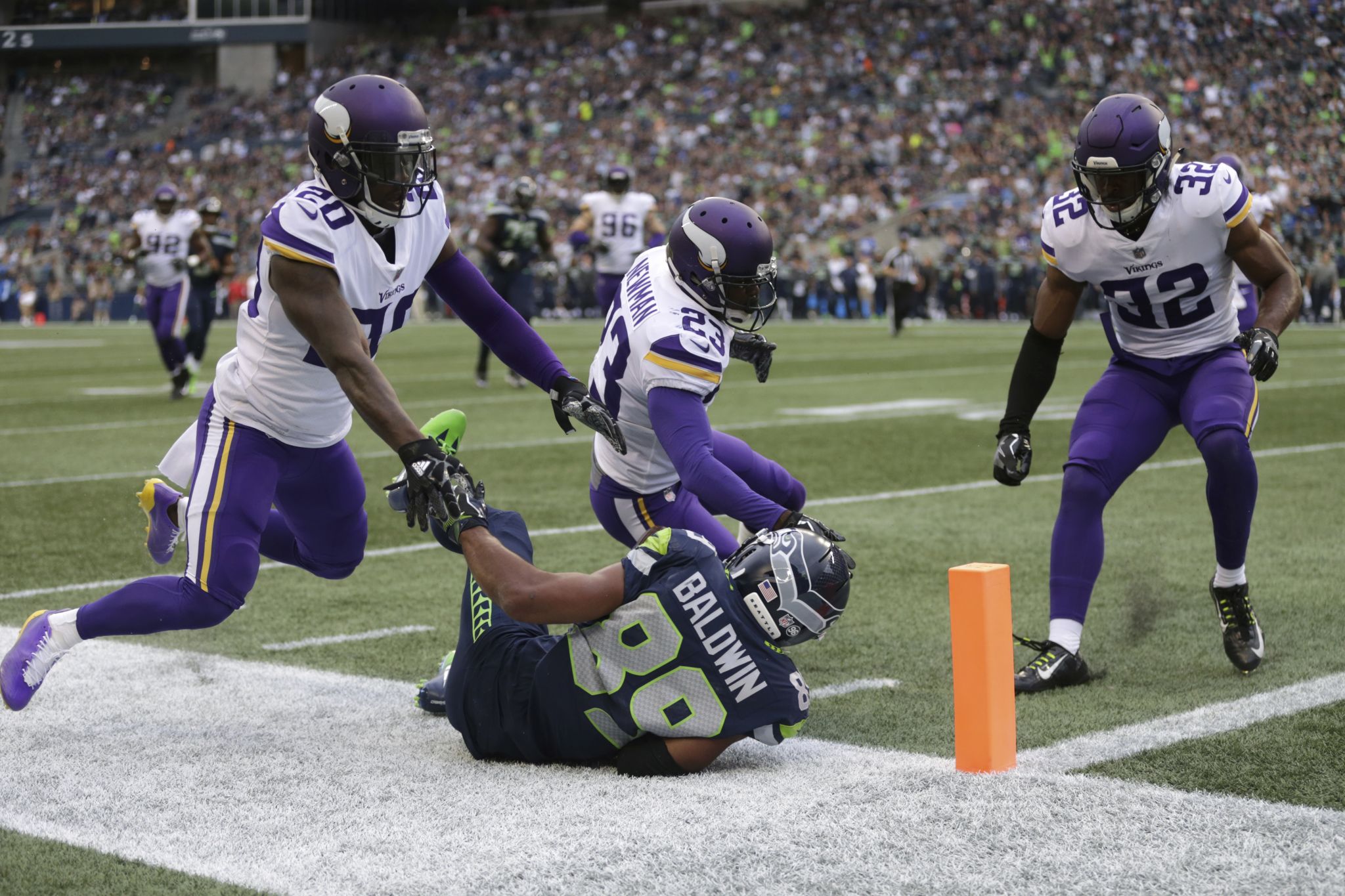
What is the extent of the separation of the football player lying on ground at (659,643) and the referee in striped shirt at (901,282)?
19501mm

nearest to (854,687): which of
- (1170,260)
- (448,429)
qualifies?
(448,429)

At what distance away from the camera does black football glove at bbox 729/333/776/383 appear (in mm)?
4527

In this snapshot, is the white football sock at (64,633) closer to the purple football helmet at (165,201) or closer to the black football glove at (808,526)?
the black football glove at (808,526)

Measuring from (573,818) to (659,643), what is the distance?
0.43 m

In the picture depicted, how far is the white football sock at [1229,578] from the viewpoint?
447 cm

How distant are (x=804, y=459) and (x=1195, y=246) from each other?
481cm

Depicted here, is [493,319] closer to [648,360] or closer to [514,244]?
[648,360]

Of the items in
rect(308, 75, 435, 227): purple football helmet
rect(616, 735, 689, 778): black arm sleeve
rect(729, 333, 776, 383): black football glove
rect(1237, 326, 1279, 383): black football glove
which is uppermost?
rect(308, 75, 435, 227): purple football helmet

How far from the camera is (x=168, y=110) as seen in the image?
43.9 m

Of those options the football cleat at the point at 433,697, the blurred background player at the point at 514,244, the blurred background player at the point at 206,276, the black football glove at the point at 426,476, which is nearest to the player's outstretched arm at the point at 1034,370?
the football cleat at the point at 433,697

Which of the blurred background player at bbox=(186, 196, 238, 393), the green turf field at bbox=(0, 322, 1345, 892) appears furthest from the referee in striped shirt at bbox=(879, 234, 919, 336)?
the blurred background player at bbox=(186, 196, 238, 393)

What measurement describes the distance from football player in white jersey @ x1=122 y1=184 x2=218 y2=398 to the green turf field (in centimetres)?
50

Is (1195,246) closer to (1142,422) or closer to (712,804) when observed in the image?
(1142,422)

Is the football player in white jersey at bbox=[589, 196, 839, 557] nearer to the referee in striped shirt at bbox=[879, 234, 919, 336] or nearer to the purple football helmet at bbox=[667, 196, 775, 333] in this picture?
the purple football helmet at bbox=[667, 196, 775, 333]
